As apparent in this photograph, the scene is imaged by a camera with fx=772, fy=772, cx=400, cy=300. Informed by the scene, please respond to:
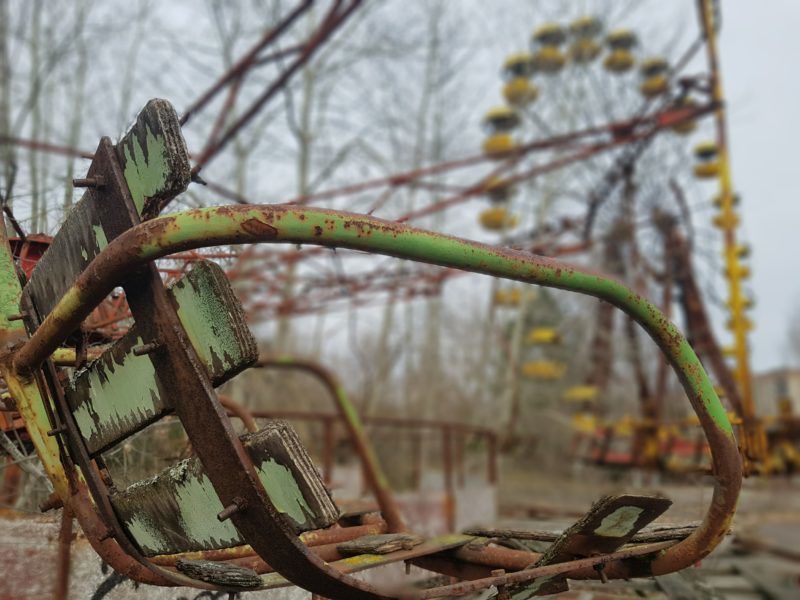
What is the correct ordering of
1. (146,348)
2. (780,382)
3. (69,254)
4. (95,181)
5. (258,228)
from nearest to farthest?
1. (258,228)
2. (146,348)
3. (95,181)
4. (69,254)
5. (780,382)

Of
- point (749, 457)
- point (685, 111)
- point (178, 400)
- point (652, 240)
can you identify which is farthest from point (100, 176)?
point (652, 240)

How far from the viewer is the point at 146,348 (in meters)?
1.34

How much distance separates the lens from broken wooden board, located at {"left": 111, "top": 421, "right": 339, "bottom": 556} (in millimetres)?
1378

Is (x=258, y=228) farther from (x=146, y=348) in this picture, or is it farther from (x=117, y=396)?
(x=117, y=396)

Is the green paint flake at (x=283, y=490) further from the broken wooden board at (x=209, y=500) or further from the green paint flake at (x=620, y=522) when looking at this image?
the green paint flake at (x=620, y=522)

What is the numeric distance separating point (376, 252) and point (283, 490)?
0.46 m

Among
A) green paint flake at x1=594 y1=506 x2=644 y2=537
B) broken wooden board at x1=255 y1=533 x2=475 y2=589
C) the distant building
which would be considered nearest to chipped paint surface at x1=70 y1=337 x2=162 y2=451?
broken wooden board at x1=255 y1=533 x2=475 y2=589

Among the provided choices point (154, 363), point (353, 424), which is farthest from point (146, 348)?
point (353, 424)

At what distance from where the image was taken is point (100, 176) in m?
1.47

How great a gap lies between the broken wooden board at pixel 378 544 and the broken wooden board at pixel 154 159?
113 centimetres

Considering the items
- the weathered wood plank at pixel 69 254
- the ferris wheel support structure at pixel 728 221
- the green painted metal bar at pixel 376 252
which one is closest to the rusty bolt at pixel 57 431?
the green painted metal bar at pixel 376 252

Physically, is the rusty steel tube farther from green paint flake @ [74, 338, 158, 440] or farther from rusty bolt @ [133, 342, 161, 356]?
rusty bolt @ [133, 342, 161, 356]

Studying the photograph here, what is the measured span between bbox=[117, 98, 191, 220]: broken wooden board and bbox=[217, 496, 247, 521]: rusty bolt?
0.54 meters

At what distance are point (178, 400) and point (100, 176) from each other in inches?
18.0
